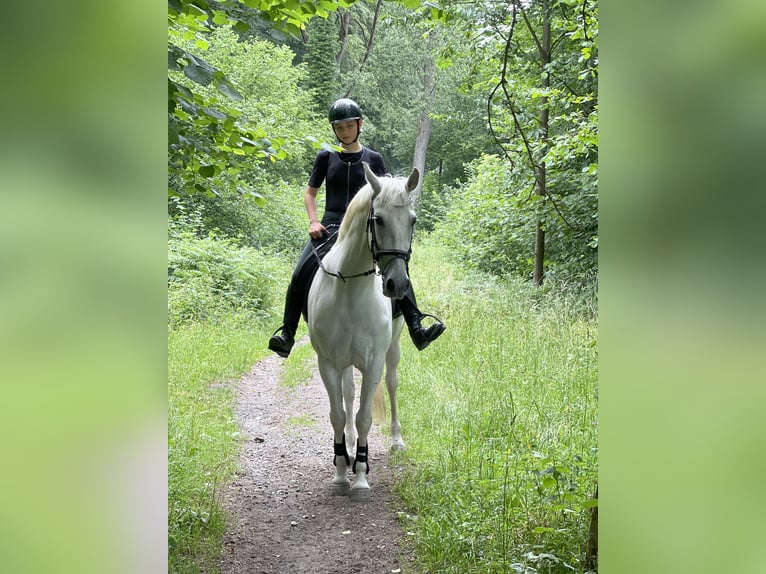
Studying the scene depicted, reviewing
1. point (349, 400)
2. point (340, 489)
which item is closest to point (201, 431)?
point (349, 400)

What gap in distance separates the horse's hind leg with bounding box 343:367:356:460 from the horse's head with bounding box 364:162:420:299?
54.6 inches

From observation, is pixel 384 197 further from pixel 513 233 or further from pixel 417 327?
pixel 513 233

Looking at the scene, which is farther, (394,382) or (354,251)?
(394,382)

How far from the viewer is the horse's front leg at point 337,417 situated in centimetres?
432

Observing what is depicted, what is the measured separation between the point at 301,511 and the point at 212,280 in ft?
23.8

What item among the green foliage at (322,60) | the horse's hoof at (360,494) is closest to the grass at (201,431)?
the horse's hoof at (360,494)

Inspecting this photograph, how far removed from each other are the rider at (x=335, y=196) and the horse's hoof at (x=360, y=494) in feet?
3.82

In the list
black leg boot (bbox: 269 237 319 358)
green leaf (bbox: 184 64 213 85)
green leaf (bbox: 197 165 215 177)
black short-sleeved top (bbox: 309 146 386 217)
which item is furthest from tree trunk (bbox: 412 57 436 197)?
green leaf (bbox: 184 64 213 85)

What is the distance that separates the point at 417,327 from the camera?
15.4ft

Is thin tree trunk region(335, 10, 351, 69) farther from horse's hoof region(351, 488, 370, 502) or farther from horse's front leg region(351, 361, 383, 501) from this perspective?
horse's hoof region(351, 488, 370, 502)

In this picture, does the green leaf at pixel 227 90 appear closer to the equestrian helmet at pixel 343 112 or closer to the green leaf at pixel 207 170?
the green leaf at pixel 207 170

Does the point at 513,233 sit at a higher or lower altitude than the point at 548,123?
lower

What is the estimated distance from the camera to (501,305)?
8.17 m
